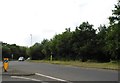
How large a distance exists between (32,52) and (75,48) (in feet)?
138

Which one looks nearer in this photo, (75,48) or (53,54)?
(75,48)

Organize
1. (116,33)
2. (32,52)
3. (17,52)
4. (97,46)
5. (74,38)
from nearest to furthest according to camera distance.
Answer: (116,33) → (97,46) → (74,38) → (32,52) → (17,52)

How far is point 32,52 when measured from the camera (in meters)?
108

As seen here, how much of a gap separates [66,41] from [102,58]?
10.8 metres

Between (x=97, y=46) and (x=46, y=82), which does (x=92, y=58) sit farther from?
(x=46, y=82)

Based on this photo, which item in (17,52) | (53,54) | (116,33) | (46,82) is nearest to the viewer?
(46,82)

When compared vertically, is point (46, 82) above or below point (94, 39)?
below

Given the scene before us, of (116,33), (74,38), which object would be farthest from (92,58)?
(116,33)

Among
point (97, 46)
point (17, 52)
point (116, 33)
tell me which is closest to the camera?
point (116, 33)

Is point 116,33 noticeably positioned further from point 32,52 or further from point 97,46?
point 32,52

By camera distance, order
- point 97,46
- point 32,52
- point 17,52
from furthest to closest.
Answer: point 17,52 < point 32,52 < point 97,46

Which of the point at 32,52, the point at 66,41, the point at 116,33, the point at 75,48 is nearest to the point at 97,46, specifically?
the point at 75,48

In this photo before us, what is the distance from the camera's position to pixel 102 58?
2643 inches

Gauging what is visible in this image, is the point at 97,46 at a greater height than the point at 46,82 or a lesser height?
greater
